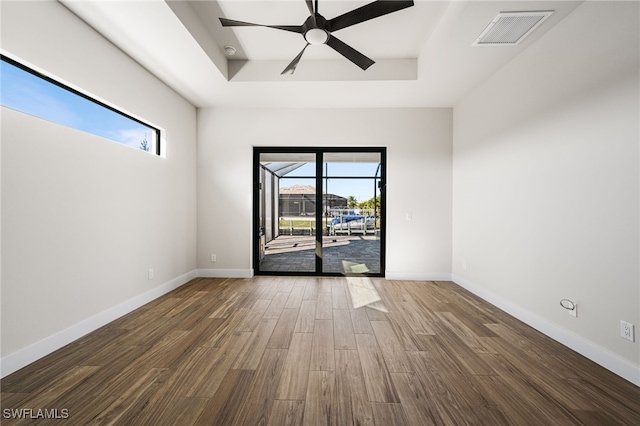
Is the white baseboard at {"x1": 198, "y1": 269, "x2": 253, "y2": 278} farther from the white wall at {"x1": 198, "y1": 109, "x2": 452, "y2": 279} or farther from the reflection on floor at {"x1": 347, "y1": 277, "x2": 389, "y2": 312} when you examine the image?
the reflection on floor at {"x1": 347, "y1": 277, "x2": 389, "y2": 312}

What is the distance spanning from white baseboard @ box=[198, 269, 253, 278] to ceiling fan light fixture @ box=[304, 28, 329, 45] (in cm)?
315

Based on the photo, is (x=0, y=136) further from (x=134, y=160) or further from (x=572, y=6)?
(x=572, y=6)

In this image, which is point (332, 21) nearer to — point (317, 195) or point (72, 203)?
point (317, 195)

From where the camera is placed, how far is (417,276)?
12.3 ft

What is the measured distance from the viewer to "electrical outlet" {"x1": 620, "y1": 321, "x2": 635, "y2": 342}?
5.22ft

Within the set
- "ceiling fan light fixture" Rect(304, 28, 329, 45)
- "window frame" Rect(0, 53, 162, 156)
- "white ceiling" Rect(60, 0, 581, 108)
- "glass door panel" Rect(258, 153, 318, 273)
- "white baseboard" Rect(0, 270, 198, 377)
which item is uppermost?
"white ceiling" Rect(60, 0, 581, 108)

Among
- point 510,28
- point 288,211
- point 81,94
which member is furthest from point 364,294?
point 81,94

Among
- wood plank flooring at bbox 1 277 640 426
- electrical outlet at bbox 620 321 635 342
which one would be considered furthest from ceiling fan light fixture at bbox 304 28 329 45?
electrical outlet at bbox 620 321 635 342

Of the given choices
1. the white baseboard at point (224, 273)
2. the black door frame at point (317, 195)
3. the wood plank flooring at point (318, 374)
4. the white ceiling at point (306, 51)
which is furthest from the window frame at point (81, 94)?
the wood plank flooring at point (318, 374)

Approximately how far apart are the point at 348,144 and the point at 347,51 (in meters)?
1.67

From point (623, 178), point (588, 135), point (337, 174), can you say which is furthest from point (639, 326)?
point (337, 174)

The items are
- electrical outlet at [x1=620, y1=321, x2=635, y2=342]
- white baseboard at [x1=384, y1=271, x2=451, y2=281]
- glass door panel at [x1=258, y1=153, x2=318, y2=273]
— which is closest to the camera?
electrical outlet at [x1=620, y1=321, x2=635, y2=342]

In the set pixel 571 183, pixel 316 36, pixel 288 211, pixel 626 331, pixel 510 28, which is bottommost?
pixel 626 331

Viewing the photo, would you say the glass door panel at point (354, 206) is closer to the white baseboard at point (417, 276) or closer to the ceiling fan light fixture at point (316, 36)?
the white baseboard at point (417, 276)
